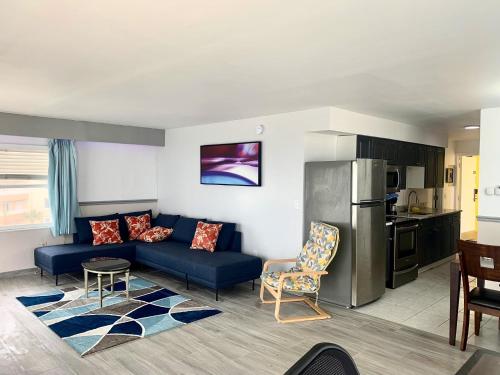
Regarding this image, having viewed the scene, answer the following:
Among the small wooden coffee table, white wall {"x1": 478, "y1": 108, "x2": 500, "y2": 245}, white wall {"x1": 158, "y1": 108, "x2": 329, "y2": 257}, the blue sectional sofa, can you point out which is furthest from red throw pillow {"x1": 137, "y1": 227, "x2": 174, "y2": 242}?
white wall {"x1": 478, "y1": 108, "x2": 500, "y2": 245}

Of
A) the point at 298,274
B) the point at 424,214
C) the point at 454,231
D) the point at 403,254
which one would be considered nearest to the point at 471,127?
the point at 424,214

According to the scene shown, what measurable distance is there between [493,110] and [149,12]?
4.43 metres

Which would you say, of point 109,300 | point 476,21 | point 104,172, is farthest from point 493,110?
point 104,172

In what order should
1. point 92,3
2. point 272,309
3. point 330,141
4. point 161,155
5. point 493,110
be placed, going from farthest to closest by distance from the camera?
point 161,155 < point 330,141 < point 493,110 < point 272,309 < point 92,3

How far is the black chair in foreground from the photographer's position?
821mm

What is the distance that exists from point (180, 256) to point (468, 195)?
706 cm

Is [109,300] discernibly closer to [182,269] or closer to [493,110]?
[182,269]

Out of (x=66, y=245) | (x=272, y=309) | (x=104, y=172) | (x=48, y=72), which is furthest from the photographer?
(x=104, y=172)

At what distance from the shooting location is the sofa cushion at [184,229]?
19.4ft

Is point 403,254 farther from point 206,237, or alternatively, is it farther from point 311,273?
point 206,237

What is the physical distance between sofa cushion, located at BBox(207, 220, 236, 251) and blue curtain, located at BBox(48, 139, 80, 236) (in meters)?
2.41

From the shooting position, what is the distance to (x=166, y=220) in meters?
6.48

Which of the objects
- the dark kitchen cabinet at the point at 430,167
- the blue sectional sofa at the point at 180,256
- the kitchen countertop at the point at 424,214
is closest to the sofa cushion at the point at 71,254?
the blue sectional sofa at the point at 180,256

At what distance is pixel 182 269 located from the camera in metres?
4.91
